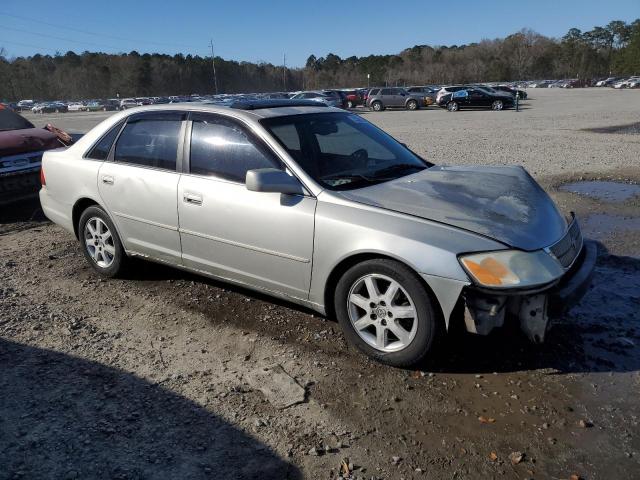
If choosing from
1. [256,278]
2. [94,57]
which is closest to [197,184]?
[256,278]

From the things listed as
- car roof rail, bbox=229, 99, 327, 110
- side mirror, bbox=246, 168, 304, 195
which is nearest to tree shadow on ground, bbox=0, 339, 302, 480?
side mirror, bbox=246, 168, 304, 195

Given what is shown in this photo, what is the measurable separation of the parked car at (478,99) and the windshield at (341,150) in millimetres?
31616

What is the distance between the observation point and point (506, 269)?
291 cm

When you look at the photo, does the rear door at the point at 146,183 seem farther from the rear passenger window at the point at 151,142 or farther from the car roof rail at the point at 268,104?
the car roof rail at the point at 268,104

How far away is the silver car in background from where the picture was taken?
301cm

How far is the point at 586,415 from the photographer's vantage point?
2836mm

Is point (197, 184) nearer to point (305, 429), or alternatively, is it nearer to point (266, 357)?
point (266, 357)

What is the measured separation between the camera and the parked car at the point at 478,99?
3350 cm

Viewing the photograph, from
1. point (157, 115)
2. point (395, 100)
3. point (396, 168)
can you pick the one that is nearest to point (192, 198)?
point (157, 115)

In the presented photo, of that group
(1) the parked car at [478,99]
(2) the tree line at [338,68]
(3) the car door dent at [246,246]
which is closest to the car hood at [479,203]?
(3) the car door dent at [246,246]

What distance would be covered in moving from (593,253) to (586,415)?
1.27 metres

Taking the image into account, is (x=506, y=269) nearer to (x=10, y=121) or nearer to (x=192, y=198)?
(x=192, y=198)

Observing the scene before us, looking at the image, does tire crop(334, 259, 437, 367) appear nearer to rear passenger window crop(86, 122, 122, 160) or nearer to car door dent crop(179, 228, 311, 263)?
car door dent crop(179, 228, 311, 263)

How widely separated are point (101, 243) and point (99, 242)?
0.03 metres
